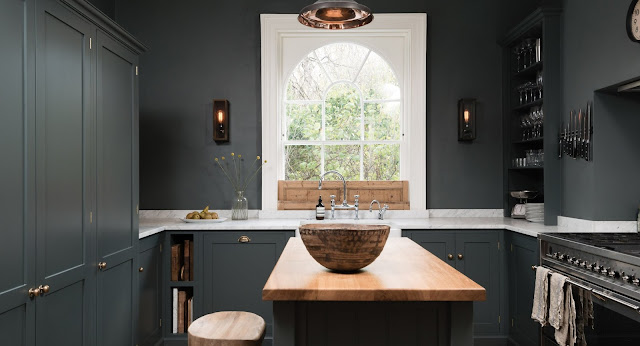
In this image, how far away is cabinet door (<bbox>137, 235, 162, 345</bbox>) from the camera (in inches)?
152

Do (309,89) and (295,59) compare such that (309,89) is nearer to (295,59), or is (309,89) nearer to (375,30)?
(295,59)

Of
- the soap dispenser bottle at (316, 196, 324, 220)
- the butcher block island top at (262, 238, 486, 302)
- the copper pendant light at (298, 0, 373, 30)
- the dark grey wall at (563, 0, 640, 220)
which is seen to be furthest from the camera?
the soap dispenser bottle at (316, 196, 324, 220)

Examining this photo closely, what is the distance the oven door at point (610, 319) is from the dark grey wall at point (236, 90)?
2193 mm

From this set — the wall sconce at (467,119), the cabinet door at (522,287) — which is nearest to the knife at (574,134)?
the cabinet door at (522,287)

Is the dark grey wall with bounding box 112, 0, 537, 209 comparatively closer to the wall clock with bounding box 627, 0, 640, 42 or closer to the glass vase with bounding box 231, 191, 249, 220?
the glass vase with bounding box 231, 191, 249, 220

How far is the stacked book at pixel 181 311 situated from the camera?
4379 millimetres

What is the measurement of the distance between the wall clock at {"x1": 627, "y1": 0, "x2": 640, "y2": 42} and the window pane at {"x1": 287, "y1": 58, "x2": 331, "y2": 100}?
266 centimetres

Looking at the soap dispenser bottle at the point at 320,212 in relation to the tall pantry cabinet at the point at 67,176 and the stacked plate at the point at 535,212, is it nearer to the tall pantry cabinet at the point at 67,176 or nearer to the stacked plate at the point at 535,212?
the tall pantry cabinet at the point at 67,176

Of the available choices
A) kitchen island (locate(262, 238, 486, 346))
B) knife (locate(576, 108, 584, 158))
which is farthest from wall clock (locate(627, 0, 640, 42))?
kitchen island (locate(262, 238, 486, 346))

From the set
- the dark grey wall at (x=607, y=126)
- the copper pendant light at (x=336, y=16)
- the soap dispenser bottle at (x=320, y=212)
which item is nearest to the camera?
the copper pendant light at (x=336, y=16)

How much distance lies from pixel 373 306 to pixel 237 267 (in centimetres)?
263

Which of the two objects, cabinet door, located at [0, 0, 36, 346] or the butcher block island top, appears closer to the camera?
the butcher block island top

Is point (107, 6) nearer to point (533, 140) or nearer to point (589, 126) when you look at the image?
point (533, 140)

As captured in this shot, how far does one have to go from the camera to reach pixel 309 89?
203 inches
